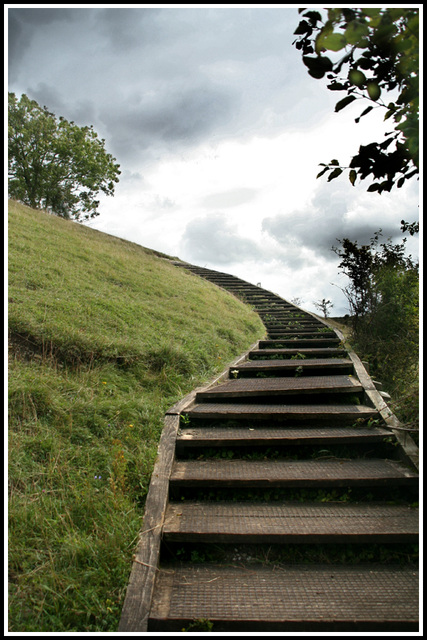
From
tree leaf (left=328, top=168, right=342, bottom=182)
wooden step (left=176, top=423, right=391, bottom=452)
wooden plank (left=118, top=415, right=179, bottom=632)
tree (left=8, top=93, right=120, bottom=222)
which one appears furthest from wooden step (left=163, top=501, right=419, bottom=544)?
tree (left=8, top=93, right=120, bottom=222)

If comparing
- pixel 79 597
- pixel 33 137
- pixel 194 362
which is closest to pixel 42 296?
pixel 194 362

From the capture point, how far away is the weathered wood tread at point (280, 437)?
13.3 feet

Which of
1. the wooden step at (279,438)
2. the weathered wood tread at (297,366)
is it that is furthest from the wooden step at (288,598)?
the weathered wood tread at (297,366)

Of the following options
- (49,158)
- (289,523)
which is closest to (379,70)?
(289,523)

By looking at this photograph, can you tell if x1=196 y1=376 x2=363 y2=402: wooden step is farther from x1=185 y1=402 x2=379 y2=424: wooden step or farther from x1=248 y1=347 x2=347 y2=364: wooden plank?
x1=248 y1=347 x2=347 y2=364: wooden plank

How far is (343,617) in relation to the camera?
8.15ft

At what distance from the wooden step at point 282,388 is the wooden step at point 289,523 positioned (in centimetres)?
175

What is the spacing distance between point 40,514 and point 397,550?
262 cm

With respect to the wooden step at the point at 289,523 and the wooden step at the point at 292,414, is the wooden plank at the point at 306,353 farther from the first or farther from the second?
the wooden step at the point at 289,523

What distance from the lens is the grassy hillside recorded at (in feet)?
8.53

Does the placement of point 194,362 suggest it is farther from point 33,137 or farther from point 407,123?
point 33,137

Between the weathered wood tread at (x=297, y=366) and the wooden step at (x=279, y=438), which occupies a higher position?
the weathered wood tread at (x=297, y=366)

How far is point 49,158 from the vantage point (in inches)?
1032

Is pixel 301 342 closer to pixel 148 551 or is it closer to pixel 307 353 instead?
pixel 307 353
